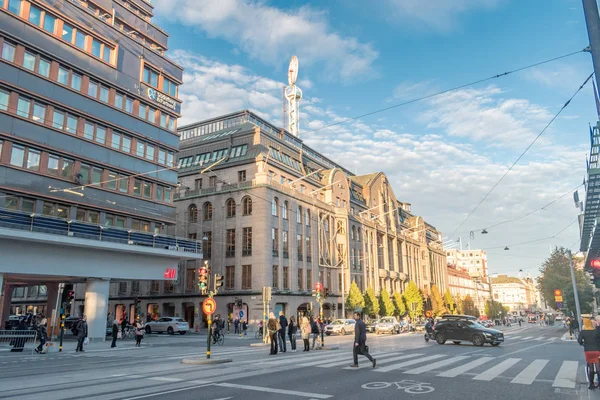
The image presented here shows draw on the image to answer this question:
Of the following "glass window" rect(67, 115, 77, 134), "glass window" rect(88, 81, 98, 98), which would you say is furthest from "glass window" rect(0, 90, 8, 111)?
"glass window" rect(88, 81, 98, 98)

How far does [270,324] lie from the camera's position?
17703mm

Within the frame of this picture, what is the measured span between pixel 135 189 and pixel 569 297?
53023 mm

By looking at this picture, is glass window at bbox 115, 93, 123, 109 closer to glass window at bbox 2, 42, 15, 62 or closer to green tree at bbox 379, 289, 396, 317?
glass window at bbox 2, 42, 15, 62

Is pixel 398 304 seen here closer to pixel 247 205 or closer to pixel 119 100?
pixel 247 205

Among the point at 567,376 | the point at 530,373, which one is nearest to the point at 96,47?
the point at 530,373

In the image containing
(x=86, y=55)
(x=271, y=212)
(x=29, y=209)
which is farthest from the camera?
(x=271, y=212)

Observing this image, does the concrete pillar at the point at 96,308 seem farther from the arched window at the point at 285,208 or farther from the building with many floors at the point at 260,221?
the arched window at the point at 285,208

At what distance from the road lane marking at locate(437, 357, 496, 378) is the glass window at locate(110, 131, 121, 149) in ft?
90.6

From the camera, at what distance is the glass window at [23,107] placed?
2575 cm

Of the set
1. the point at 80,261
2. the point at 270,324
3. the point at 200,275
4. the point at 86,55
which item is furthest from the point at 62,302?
the point at 86,55

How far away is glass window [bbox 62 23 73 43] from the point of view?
95.4ft

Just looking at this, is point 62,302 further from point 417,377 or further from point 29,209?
point 417,377

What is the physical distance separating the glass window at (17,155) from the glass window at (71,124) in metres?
3.48

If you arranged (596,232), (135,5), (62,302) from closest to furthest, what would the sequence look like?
(62,302), (596,232), (135,5)
